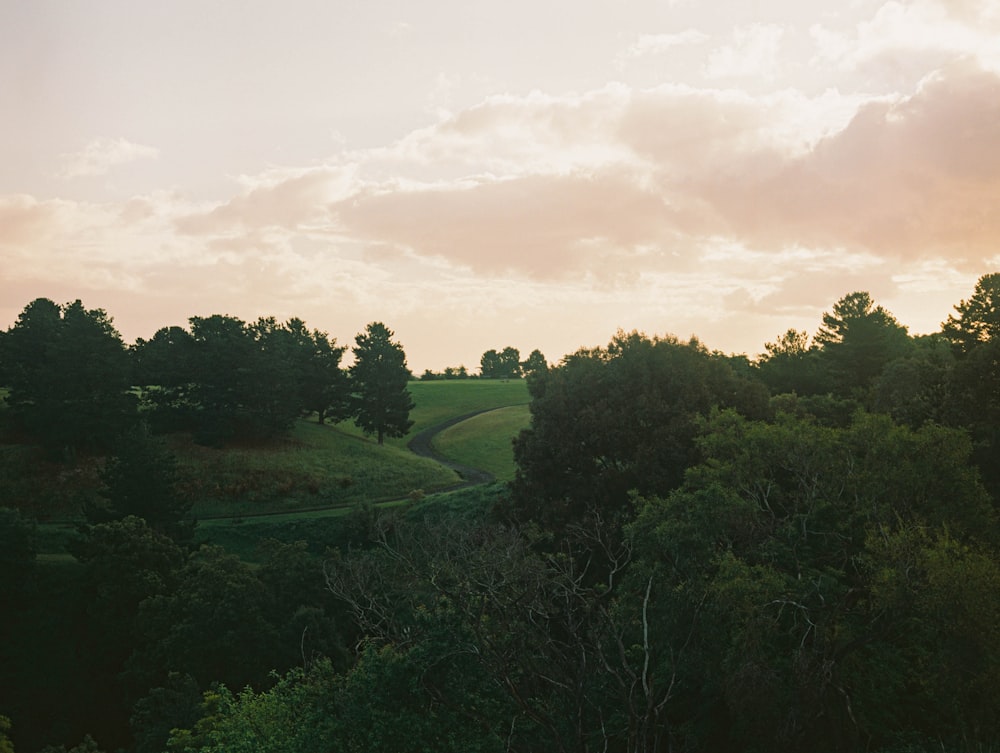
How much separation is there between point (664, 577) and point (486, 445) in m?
79.4

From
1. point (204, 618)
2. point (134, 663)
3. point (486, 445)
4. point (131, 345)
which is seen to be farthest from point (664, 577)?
point (131, 345)

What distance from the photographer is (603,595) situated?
25.1 metres

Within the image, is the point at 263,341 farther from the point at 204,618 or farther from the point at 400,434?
the point at 204,618

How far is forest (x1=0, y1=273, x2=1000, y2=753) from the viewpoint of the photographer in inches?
805

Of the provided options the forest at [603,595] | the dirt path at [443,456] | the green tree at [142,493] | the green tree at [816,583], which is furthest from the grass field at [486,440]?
the green tree at [816,583]

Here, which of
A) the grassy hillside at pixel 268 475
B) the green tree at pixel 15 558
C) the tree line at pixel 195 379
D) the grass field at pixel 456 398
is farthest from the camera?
the grass field at pixel 456 398

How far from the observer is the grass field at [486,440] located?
94.4 meters

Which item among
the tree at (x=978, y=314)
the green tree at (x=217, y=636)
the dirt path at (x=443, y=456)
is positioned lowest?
the green tree at (x=217, y=636)

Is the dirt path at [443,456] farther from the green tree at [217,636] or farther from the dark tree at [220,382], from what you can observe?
the green tree at [217,636]

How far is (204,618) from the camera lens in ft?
120

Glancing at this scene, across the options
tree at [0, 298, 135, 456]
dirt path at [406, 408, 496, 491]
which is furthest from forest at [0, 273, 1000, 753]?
dirt path at [406, 408, 496, 491]

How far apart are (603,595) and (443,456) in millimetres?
74915

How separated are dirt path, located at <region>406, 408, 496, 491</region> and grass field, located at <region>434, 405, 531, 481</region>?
3.50ft

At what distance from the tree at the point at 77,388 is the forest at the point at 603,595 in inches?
304
